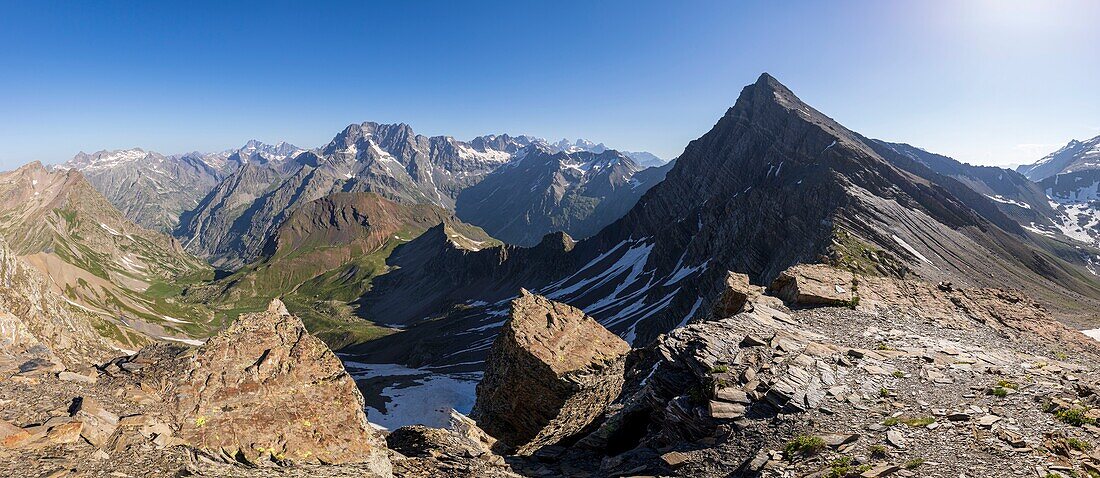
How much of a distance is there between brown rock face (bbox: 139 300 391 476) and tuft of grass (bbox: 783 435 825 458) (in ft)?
50.6

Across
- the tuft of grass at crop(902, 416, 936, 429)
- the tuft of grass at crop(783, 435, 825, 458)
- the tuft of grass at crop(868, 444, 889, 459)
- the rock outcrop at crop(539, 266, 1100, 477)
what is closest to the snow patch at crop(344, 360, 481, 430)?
the rock outcrop at crop(539, 266, 1100, 477)

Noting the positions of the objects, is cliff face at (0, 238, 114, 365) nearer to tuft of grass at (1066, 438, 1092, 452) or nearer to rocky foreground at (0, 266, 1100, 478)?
rocky foreground at (0, 266, 1100, 478)

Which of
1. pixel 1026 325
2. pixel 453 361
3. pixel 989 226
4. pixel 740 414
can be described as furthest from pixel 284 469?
pixel 989 226

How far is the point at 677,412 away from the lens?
20094mm

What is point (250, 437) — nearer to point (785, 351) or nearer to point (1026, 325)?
point (785, 351)

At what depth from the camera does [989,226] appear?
15000 centimetres

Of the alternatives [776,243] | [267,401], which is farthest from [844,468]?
[776,243]

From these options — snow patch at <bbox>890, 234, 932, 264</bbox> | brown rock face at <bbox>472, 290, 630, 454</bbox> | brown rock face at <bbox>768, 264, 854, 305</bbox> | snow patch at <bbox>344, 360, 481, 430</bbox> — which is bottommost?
snow patch at <bbox>344, 360, 481, 430</bbox>

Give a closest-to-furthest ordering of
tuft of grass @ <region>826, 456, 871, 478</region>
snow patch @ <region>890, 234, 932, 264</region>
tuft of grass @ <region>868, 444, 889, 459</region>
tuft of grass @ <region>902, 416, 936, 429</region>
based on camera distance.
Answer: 1. tuft of grass @ <region>826, 456, 871, 478</region>
2. tuft of grass @ <region>868, 444, 889, 459</region>
3. tuft of grass @ <region>902, 416, 936, 429</region>
4. snow patch @ <region>890, 234, 932, 264</region>

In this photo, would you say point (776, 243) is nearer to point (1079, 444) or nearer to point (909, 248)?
point (909, 248)

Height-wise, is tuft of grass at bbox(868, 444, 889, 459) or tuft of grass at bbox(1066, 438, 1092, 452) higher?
tuft of grass at bbox(1066, 438, 1092, 452)

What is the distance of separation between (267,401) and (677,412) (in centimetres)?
1803

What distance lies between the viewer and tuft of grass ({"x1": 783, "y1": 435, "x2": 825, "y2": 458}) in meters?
15.7

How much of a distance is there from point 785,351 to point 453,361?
129344 mm
